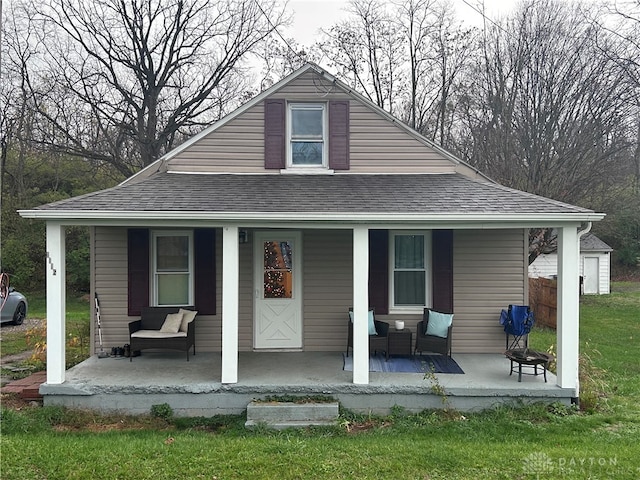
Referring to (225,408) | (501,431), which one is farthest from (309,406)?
(501,431)

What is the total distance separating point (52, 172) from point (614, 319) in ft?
76.4

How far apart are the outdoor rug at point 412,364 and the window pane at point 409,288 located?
1029mm

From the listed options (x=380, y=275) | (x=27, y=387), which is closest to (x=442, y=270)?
(x=380, y=275)

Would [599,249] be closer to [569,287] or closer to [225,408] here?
[569,287]

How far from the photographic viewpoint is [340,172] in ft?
28.7

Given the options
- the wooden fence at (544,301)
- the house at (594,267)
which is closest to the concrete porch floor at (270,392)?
the wooden fence at (544,301)

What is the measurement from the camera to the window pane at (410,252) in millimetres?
8484

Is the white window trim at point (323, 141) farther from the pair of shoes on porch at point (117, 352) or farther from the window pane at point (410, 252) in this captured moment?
the pair of shoes on porch at point (117, 352)

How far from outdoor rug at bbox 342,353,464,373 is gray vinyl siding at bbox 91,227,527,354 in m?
0.73

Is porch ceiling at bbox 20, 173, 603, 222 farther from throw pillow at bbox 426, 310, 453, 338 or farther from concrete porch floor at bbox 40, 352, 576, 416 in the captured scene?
concrete porch floor at bbox 40, 352, 576, 416

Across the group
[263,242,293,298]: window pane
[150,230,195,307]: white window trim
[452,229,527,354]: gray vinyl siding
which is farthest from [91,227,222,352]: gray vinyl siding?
[452,229,527,354]: gray vinyl siding

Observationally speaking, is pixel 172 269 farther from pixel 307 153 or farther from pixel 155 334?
pixel 307 153

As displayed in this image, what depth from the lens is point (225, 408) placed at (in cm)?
626

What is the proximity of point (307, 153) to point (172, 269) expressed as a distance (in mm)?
3290
